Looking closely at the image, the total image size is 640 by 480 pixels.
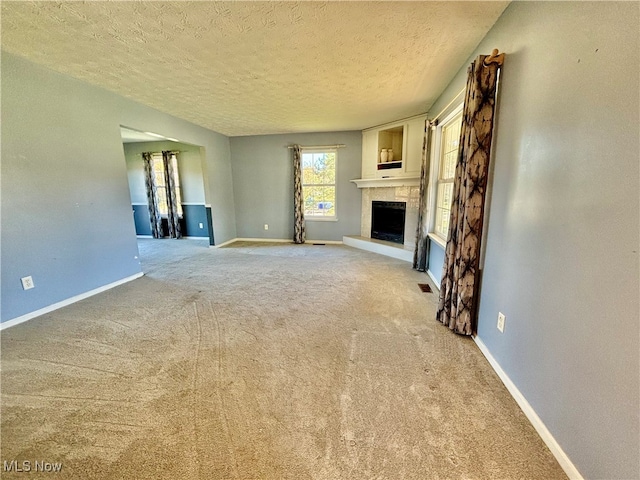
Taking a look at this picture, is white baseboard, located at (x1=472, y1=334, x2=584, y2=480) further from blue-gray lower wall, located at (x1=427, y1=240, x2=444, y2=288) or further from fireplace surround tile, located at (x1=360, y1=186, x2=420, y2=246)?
fireplace surround tile, located at (x1=360, y1=186, x2=420, y2=246)

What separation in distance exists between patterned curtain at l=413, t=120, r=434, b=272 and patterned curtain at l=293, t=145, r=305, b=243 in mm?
2671

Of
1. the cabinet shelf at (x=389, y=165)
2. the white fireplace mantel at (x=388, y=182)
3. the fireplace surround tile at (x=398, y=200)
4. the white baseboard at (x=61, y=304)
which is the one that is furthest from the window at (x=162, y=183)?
the cabinet shelf at (x=389, y=165)

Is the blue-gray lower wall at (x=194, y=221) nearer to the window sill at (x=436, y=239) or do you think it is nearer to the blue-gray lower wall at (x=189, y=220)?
the blue-gray lower wall at (x=189, y=220)

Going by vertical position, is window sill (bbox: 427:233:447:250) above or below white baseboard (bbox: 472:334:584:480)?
above

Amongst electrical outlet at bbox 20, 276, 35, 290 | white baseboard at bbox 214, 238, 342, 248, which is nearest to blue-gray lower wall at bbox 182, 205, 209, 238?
white baseboard at bbox 214, 238, 342, 248

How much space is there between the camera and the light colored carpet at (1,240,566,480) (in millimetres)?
1144

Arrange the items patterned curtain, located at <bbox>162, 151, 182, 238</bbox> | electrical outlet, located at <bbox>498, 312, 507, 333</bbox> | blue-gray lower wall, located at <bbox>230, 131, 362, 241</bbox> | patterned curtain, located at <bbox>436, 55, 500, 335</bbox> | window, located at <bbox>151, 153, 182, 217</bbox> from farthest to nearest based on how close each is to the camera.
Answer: window, located at <bbox>151, 153, 182, 217</bbox>, patterned curtain, located at <bbox>162, 151, 182, 238</bbox>, blue-gray lower wall, located at <bbox>230, 131, 362, 241</bbox>, patterned curtain, located at <bbox>436, 55, 500, 335</bbox>, electrical outlet, located at <bbox>498, 312, 507, 333</bbox>

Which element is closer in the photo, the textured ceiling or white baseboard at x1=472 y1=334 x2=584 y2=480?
white baseboard at x1=472 y1=334 x2=584 y2=480

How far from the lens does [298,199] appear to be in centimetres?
561

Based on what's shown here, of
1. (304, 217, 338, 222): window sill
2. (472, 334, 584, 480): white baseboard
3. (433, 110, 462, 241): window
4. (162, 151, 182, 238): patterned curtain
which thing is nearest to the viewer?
(472, 334, 584, 480): white baseboard

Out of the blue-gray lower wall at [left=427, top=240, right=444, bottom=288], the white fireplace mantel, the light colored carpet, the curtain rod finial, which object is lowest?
the light colored carpet

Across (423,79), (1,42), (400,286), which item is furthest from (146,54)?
(400,286)

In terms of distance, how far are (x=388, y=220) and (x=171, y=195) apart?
17.0ft

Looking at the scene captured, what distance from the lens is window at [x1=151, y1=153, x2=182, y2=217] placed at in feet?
20.4
